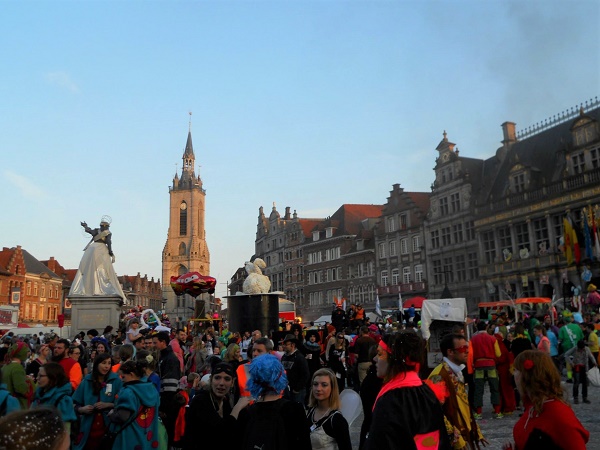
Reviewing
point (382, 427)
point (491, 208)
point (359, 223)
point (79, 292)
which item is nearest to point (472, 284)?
point (491, 208)

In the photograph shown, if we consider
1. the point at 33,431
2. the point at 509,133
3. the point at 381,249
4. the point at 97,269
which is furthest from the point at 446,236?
the point at 33,431

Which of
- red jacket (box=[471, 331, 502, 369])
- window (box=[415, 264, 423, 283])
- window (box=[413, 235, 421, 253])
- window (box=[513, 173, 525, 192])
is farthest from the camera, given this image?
window (box=[413, 235, 421, 253])

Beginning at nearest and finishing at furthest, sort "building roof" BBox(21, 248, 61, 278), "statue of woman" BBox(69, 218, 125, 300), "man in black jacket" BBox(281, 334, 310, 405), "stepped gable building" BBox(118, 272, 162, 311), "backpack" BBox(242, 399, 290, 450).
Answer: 1. "backpack" BBox(242, 399, 290, 450)
2. "man in black jacket" BBox(281, 334, 310, 405)
3. "statue of woman" BBox(69, 218, 125, 300)
4. "building roof" BBox(21, 248, 61, 278)
5. "stepped gable building" BBox(118, 272, 162, 311)

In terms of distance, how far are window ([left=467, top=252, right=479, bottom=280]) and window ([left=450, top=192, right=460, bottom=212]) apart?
13.0ft

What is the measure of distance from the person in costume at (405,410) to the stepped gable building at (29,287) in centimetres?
6186

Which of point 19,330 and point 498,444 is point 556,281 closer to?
point 498,444

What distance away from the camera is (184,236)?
126062 millimetres

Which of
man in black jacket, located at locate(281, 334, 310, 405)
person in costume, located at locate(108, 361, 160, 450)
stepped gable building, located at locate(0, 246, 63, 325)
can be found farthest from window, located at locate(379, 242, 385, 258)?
person in costume, located at locate(108, 361, 160, 450)

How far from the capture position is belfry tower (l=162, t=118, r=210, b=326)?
4830 inches

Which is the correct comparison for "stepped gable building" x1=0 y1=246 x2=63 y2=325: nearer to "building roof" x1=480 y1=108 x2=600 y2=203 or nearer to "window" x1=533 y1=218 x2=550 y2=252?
"building roof" x1=480 y1=108 x2=600 y2=203

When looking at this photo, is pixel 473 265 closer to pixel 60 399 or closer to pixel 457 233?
pixel 457 233

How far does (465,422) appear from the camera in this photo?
477 centimetres

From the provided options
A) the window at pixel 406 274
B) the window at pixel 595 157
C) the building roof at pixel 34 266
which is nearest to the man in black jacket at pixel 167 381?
the window at pixel 595 157

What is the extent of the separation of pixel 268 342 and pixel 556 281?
32.1 meters
